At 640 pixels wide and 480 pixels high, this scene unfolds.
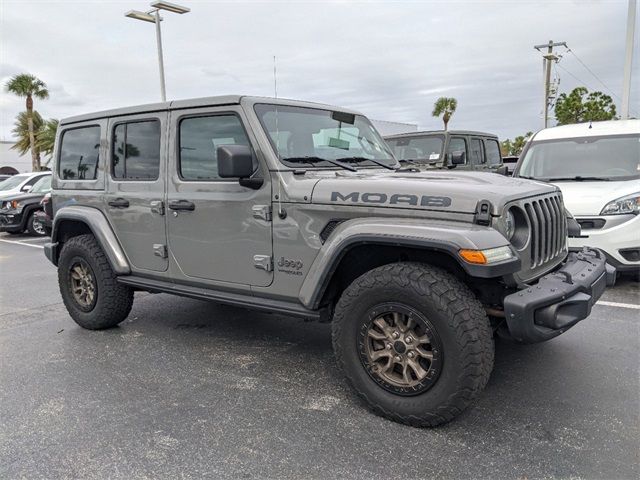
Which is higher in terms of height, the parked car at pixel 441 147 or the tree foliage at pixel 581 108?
the tree foliage at pixel 581 108

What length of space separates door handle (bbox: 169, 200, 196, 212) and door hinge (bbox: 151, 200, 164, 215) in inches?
4.7

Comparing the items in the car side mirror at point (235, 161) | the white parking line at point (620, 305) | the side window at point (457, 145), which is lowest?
the white parking line at point (620, 305)

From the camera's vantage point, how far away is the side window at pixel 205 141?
3.66 metres

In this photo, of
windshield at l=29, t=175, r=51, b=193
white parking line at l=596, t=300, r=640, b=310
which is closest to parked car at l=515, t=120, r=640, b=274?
white parking line at l=596, t=300, r=640, b=310

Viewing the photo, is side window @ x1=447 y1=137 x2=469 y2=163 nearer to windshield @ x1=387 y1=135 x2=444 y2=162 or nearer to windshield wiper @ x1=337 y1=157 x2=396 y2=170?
windshield @ x1=387 y1=135 x2=444 y2=162

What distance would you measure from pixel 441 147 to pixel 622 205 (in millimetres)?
3689

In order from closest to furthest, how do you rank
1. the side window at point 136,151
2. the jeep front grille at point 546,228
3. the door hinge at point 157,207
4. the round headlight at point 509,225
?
the round headlight at point 509,225, the jeep front grille at point 546,228, the door hinge at point 157,207, the side window at point 136,151

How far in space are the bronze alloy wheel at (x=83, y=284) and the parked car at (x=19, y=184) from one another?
9443 millimetres

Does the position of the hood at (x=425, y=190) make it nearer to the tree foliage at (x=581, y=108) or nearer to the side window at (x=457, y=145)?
the side window at (x=457, y=145)

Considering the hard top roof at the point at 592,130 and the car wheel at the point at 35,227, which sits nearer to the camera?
the hard top roof at the point at 592,130

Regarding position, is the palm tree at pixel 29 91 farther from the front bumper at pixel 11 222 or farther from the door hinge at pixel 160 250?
the door hinge at pixel 160 250

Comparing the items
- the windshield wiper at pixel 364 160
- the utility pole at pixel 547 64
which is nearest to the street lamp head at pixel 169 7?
the windshield wiper at pixel 364 160

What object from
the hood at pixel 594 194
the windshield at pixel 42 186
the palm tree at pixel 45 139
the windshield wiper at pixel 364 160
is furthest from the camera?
the palm tree at pixel 45 139

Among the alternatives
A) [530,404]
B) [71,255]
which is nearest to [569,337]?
[530,404]
